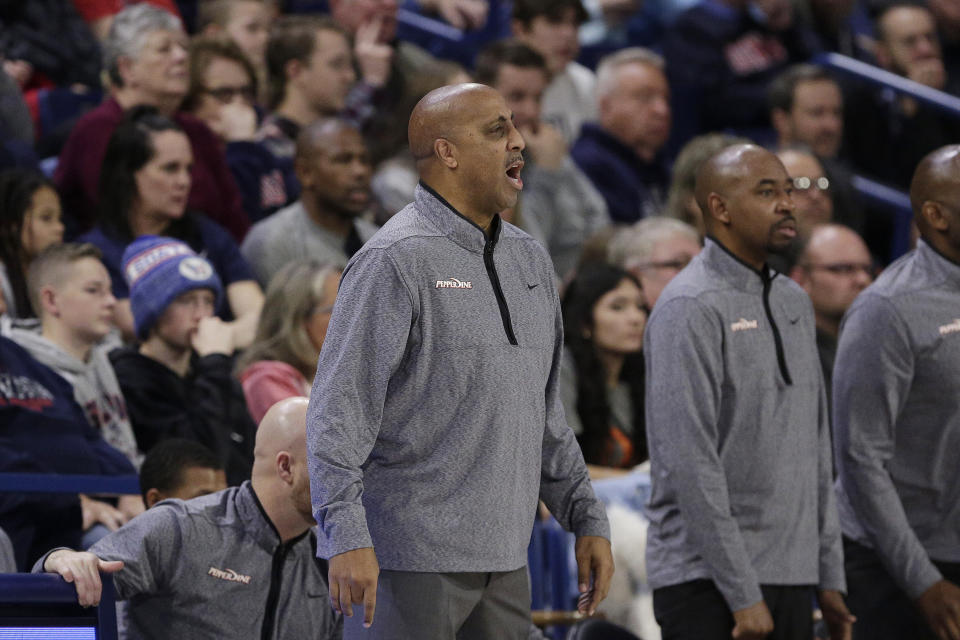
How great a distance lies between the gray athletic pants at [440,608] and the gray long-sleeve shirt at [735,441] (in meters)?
0.87

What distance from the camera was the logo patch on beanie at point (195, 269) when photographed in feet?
18.4

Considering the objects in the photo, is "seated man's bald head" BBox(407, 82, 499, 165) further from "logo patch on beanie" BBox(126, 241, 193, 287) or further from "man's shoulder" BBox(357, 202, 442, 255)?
"logo patch on beanie" BBox(126, 241, 193, 287)

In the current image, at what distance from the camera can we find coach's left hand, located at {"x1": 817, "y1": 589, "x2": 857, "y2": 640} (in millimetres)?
4172

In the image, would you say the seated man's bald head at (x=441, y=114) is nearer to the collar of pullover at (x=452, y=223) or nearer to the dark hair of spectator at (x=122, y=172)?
the collar of pullover at (x=452, y=223)

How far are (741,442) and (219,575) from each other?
4.42 feet

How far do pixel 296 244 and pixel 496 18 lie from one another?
164 inches

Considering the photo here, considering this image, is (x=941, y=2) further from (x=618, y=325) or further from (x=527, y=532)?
(x=527, y=532)

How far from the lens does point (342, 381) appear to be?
3.16m

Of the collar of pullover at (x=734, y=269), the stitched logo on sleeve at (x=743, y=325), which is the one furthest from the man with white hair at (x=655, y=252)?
the stitched logo on sleeve at (x=743, y=325)

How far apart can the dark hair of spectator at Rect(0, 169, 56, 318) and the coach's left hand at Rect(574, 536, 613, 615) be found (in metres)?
3.16

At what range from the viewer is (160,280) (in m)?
5.62

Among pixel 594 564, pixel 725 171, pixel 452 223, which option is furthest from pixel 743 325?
pixel 452 223

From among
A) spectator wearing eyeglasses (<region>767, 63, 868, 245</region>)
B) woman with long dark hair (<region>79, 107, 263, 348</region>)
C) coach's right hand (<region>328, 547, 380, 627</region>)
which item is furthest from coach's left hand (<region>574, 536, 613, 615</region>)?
spectator wearing eyeglasses (<region>767, 63, 868, 245</region>)

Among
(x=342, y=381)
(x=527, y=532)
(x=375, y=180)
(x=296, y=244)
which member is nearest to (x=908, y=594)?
(x=527, y=532)
